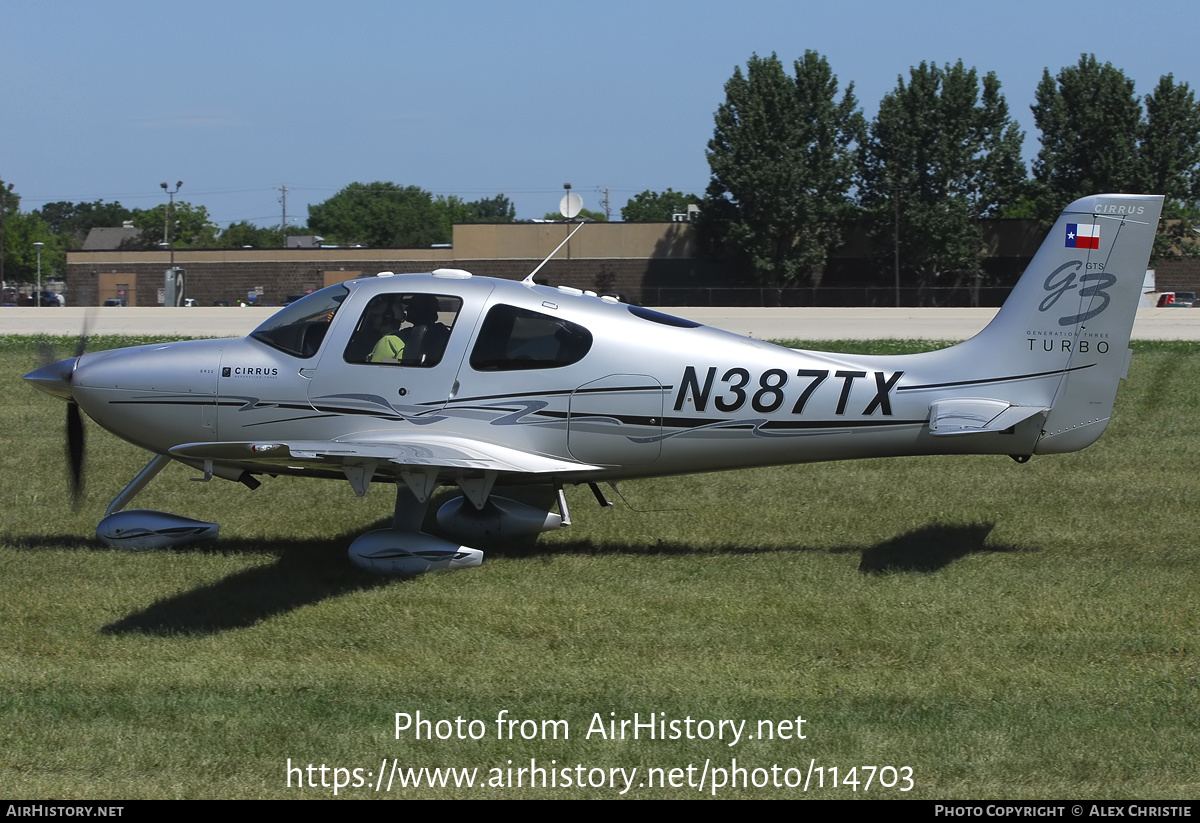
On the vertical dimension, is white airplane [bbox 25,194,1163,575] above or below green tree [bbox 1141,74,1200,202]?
below

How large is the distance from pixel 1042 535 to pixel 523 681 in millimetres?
5545

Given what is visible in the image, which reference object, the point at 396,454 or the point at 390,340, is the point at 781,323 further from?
the point at 396,454

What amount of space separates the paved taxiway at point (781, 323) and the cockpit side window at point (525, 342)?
21539 millimetres

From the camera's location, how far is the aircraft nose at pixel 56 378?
380 inches

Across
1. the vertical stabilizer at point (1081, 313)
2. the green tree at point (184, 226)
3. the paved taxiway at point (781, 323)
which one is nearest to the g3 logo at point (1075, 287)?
the vertical stabilizer at point (1081, 313)

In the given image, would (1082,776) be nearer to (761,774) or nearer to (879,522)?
(761,774)

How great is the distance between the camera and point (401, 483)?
9375mm

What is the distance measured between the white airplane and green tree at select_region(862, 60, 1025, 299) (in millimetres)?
50429

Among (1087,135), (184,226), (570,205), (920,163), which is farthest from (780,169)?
(184,226)

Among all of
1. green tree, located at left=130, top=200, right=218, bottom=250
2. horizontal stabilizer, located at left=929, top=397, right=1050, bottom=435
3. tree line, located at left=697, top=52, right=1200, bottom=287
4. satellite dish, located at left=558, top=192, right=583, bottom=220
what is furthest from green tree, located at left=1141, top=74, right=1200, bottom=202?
green tree, located at left=130, top=200, right=218, bottom=250

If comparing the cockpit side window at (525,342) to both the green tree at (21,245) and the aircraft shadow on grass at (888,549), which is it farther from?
the green tree at (21,245)

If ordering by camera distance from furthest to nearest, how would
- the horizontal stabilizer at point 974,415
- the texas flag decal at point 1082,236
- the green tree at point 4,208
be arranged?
the green tree at point 4,208, the texas flag decal at point 1082,236, the horizontal stabilizer at point 974,415

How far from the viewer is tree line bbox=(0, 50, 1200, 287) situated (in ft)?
186

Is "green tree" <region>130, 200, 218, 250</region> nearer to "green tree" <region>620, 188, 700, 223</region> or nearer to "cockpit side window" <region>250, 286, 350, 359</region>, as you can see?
"green tree" <region>620, 188, 700, 223</region>
